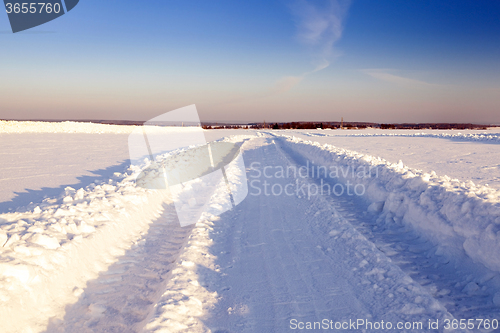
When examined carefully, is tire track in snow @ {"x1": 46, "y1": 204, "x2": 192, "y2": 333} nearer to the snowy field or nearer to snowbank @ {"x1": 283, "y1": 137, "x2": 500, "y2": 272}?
the snowy field

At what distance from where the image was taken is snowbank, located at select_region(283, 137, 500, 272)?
3596 millimetres

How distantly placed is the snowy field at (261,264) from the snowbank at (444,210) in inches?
0.9

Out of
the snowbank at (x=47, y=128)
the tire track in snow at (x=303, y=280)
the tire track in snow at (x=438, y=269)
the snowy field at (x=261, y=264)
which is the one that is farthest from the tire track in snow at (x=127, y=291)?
the snowbank at (x=47, y=128)

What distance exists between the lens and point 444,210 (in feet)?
14.5

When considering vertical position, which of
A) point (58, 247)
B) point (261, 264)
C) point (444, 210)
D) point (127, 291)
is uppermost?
point (444, 210)

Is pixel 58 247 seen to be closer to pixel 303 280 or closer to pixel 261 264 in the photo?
pixel 261 264

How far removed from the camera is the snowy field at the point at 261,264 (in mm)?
2816

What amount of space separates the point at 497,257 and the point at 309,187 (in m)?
4.85

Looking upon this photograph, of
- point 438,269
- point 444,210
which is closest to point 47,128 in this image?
point 444,210

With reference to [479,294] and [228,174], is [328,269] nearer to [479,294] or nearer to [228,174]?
[479,294]

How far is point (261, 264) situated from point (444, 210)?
3.14m

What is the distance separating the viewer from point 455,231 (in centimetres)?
402

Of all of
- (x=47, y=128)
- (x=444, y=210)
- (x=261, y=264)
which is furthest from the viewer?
(x=47, y=128)

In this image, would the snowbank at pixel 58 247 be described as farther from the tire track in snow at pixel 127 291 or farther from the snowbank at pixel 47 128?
the snowbank at pixel 47 128
